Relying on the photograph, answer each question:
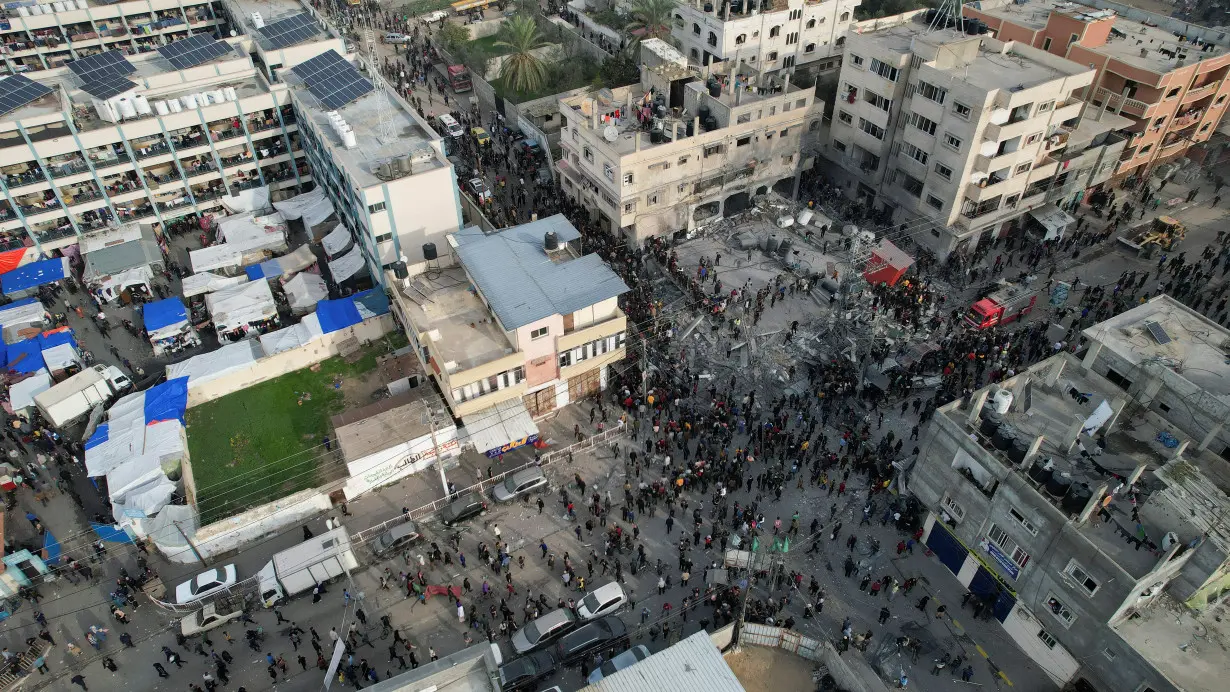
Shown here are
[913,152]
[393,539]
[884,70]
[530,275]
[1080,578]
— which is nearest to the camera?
[1080,578]

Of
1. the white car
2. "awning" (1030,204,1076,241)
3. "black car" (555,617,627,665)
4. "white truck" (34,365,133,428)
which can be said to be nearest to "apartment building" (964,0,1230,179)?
"awning" (1030,204,1076,241)

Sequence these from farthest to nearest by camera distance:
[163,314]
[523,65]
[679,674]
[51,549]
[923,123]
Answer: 1. [523,65]
2. [923,123]
3. [163,314]
4. [51,549]
5. [679,674]

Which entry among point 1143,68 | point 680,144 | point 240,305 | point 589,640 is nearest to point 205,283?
point 240,305

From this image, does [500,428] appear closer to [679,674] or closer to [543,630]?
[543,630]

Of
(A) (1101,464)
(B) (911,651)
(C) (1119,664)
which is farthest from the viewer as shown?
(B) (911,651)

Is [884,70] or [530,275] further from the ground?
[884,70]

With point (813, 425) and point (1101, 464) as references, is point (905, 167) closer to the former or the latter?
point (813, 425)

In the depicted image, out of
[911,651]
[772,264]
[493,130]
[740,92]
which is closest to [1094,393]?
[911,651]
